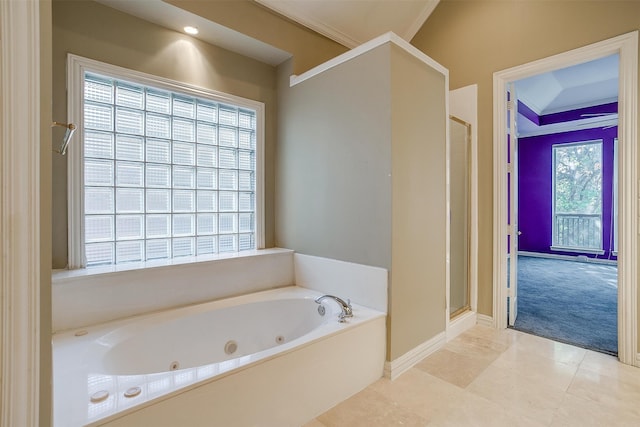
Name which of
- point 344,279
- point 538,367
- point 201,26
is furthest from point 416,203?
point 201,26

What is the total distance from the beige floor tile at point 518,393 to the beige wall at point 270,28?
279 centimetres

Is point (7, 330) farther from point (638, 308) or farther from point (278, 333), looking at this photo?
point (638, 308)

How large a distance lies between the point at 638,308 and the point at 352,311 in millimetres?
1966

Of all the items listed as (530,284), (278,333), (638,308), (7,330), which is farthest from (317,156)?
(530,284)

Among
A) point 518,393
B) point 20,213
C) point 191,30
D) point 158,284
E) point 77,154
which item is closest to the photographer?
point 20,213

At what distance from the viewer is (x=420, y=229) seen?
223cm

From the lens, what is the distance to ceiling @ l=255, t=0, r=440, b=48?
103 inches

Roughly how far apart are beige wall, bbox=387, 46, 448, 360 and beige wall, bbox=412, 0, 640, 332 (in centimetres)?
64

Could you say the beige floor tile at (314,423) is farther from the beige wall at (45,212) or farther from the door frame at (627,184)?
the door frame at (627,184)

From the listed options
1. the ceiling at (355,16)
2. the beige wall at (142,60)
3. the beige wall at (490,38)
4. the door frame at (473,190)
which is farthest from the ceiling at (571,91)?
the beige wall at (142,60)

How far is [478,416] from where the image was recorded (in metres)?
1.64

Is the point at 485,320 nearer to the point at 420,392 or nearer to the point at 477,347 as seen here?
the point at 477,347

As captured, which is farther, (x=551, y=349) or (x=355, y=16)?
(x=355, y=16)

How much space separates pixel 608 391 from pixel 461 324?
993 mm
